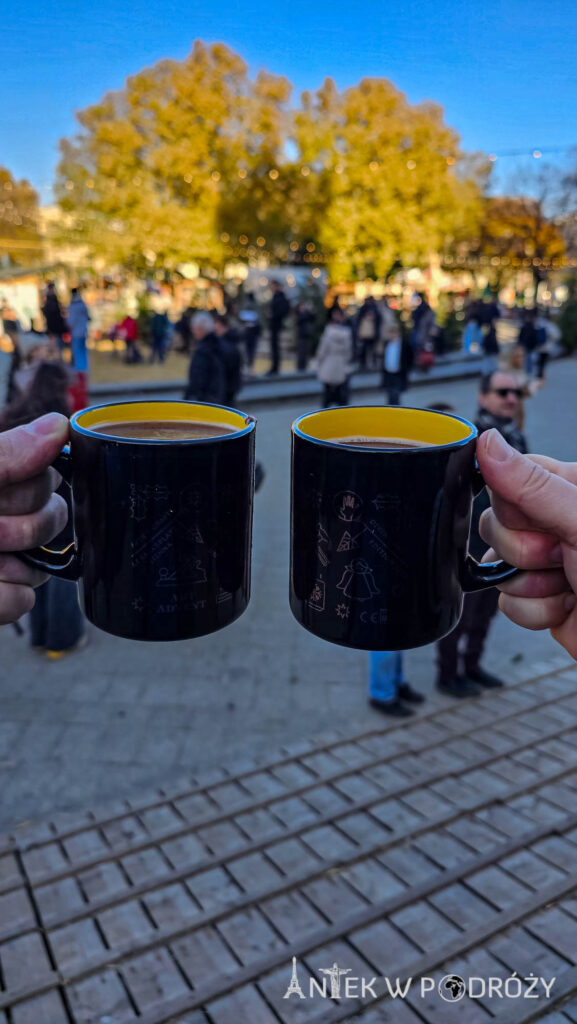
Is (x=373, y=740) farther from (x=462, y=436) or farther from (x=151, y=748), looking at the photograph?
(x=462, y=436)

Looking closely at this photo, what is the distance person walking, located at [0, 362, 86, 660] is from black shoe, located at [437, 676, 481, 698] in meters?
2.29

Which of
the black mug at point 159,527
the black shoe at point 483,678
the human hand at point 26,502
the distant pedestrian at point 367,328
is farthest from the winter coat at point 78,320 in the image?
the black mug at point 159,527

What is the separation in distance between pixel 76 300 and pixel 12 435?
45.7ft

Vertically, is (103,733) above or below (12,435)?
below

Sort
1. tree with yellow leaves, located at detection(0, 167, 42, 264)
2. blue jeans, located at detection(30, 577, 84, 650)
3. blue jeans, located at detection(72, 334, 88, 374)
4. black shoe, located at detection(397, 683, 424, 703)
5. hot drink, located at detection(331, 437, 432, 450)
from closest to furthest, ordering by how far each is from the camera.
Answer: hot drink, located at detection(331, 437, 432, 450) < black shoe, located at detection(397, 683, 424, 703) < blue jeans, located at detection(30, 577, 84, 650) < blue jeans, located at detection(72, 334, 88, 374) < tree with yellow leaves, located at detection(0, 167, 42, 264)

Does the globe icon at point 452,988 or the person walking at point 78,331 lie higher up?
the person walking at point 78,331

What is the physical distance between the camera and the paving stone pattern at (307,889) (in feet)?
8.33

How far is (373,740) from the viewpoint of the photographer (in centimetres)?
404

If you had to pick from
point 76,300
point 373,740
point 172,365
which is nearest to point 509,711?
point 373,740

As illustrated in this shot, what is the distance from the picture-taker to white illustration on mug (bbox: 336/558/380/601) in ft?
3.85

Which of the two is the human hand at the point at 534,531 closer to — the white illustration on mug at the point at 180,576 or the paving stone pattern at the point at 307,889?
the white illustration on mug at the point at 180,576

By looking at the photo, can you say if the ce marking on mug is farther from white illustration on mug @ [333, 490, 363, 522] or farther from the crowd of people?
the crowd of people

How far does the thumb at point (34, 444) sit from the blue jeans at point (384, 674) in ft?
10.3

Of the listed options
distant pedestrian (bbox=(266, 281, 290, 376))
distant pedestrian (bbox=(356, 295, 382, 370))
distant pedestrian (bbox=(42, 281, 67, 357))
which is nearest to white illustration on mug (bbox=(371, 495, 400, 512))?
distant pedestrian (bbox=(266, 281, 290, 376))
